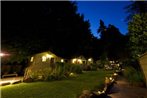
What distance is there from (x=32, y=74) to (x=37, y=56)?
10.0 meters

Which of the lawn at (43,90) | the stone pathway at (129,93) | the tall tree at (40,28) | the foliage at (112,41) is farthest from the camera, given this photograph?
the foliage at (112,41)

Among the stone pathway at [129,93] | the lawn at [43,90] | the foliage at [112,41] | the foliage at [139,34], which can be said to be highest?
the foliage at [112,41]

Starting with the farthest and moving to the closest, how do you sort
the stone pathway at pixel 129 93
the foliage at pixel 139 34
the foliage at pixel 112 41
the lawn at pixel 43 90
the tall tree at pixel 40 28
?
the foliage at pixel 112 41
the tall tree at pixel 40 28
the foliage at pixel 139 34
the stone pathway at pixel 129 93
the lawn at pixel 43 90

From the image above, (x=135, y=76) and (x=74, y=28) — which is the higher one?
(x=74, y=28)

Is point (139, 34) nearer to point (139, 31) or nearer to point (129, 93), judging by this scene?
point (139, 31)

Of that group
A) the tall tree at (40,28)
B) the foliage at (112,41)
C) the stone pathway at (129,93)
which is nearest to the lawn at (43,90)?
the stone pathway at (129,93)

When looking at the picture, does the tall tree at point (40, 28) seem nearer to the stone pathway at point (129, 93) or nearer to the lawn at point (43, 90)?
the lawn at point (43, 90)

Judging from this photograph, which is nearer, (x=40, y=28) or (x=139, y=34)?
(x=139, y=34)

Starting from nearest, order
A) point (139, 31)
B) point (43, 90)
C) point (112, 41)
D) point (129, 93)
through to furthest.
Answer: point (43, 90)
point (129, 93)
point (139, 31)
point (112, 41)

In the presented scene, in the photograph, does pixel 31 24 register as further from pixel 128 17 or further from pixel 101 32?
pixel 101 32

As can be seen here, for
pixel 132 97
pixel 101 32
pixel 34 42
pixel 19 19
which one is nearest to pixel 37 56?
pixel 34 42

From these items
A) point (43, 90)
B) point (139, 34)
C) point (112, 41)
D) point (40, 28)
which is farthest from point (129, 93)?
point (112, 41)

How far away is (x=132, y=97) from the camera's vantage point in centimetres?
1269

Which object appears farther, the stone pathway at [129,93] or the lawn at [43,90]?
the stone pathway at [129,93]
